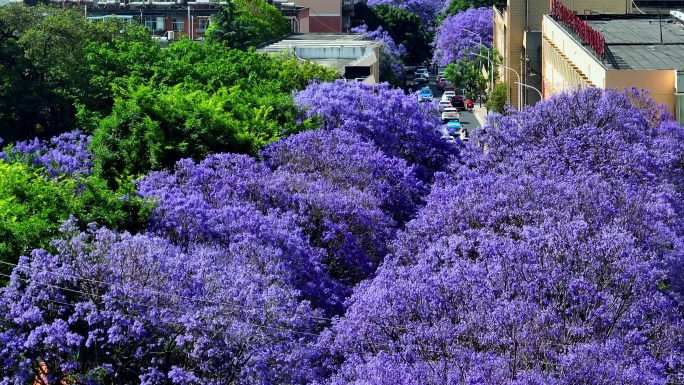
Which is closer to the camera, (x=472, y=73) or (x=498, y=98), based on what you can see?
(x=498, y=98)

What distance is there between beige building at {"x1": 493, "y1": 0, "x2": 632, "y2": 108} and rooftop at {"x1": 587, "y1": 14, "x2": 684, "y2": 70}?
7087 mm

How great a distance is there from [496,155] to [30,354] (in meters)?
23.1

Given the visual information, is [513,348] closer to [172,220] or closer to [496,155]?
[172,220]

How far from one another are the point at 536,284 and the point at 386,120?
25127 mm

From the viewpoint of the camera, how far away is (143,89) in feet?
149

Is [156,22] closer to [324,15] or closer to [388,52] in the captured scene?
[324,15]

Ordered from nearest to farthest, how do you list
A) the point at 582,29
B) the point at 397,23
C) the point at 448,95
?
the point at 582,29, the point at 448,95, the point at 397,23

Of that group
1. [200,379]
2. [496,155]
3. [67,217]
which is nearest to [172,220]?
[67,217]

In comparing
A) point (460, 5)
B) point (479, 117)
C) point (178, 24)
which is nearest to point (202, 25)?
point (178, 24)

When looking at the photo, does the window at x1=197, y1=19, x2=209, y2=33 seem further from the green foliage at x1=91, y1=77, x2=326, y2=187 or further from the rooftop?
the green foliage at x1=91, y1=77, x2=326, y2=187

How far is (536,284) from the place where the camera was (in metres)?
30.3

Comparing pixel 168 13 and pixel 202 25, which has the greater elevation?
pixel 168 13

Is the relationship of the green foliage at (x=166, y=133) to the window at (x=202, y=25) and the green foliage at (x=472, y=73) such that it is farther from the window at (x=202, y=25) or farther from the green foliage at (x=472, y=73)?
the window at (x=202, y=25)

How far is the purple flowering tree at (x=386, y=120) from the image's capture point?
53.0m
